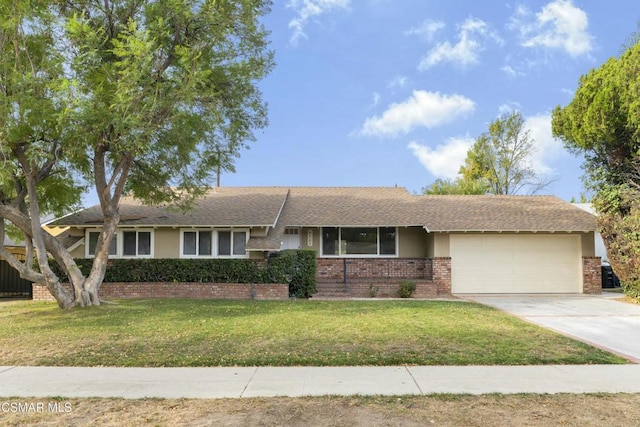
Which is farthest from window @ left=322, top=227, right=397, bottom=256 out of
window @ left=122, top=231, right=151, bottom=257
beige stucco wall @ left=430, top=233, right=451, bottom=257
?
window @ left=122, top=231, right=151, bottom=257

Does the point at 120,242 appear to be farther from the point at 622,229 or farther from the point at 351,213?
the point at 622,229

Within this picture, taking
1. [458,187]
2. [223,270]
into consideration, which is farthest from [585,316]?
[458,187]

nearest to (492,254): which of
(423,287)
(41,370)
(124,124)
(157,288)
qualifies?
(423,287)

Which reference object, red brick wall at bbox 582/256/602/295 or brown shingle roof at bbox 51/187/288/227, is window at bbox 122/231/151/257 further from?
red brick wall at bbox 582/256/602/295

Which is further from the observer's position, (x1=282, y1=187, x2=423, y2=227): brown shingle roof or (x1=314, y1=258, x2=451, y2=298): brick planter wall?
(x1=282, y1=187, x2=423, y2=227): brown shingle roof

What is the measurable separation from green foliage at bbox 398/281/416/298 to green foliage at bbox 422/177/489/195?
21.3m

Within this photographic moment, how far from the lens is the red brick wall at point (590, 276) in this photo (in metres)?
17.3

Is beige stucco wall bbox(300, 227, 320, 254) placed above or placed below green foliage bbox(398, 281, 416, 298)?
above

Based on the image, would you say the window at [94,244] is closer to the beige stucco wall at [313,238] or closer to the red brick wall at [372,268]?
the beige stucco wall at [313,238]

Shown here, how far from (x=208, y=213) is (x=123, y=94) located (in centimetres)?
778

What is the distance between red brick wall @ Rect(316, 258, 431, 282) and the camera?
18.3m

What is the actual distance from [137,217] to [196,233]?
244 centimetres

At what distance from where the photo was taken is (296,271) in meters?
15.9

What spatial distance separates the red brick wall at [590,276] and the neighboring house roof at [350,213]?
1.40m
